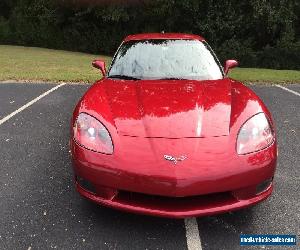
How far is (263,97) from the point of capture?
27.6 feet

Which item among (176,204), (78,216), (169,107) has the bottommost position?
(78,216)

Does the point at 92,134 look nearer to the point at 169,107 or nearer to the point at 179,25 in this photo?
the point at 169,107

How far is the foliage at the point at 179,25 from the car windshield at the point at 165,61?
2051 cm

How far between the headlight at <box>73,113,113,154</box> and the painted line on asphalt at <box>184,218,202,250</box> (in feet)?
2.85

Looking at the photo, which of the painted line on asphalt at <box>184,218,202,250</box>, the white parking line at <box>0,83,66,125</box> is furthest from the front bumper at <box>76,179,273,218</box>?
the white parking line at <box>0,83,66,125</box>

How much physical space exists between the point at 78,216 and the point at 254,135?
1.59m

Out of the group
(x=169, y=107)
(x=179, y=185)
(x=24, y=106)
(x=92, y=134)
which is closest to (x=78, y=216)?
(x=92, y=134)

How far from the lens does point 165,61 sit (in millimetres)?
4527

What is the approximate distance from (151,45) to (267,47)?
22010 mm

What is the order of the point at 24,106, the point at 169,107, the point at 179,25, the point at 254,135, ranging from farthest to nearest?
the point at 179,25
the point at 24,106
the point at 169,107
the point at 254,135

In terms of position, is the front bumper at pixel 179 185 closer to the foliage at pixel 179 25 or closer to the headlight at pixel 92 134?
the headlight at pixel 92 134

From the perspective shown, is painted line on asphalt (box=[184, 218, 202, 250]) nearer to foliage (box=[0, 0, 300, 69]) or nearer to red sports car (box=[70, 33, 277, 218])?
red sports car (box=[70, 33, 277, 218])

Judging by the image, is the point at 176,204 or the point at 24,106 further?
the point at 24,106

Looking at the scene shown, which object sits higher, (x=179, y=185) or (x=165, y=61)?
(x=165, y=61)
